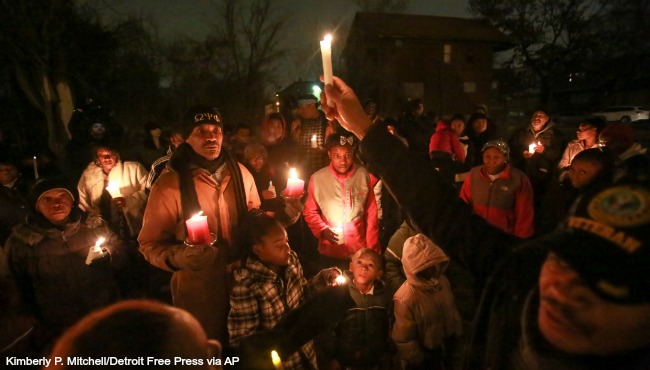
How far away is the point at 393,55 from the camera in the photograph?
35094 millimetres

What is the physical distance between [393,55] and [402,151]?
36149 mm

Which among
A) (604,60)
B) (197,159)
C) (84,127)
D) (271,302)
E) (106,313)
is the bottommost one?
(271,302)

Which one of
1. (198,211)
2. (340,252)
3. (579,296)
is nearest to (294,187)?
(198,211)

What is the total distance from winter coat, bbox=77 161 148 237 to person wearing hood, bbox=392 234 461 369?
374cm

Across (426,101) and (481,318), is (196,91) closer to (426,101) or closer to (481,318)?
(426,101)

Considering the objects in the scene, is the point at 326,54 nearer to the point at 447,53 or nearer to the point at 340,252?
the point at 340,252

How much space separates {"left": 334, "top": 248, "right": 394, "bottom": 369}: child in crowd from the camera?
316 cm

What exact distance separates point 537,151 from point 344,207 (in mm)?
4335

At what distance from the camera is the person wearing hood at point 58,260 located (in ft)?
10.1

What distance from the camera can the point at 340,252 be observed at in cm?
416

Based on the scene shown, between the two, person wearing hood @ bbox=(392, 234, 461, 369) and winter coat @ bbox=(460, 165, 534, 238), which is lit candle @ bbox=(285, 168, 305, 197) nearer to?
person wearing hood @ bbox=(392, 234, 461, 369)

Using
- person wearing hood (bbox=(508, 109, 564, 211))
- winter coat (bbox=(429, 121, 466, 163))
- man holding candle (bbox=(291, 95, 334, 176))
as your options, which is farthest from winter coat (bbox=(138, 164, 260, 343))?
person wearing hood (bbox=(508, 109, 564, 211))

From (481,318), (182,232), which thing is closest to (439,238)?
(481,318)

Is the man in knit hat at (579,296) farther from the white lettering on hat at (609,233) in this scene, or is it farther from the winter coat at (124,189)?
the winter coat at (124,189)
